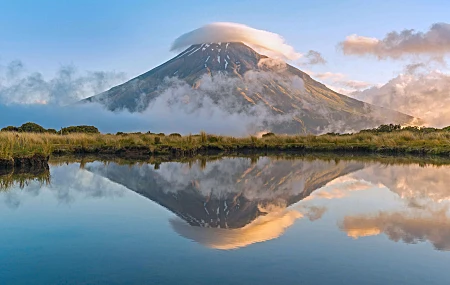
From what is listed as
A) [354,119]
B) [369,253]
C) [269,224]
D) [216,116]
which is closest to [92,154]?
[269,224]

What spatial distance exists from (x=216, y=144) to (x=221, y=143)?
21.1 inches

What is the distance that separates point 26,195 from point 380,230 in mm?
5419

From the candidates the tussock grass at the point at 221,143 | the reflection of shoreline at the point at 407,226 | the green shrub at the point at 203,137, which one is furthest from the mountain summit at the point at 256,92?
the reflection of shoreline at the point at 407,226

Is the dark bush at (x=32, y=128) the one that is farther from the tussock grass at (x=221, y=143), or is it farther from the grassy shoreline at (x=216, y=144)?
the grassy shoreline at (x=216, y=144)

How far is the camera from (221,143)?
2236 centimetres

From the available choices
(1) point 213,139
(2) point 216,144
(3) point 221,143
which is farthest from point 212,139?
(2) point 216,144

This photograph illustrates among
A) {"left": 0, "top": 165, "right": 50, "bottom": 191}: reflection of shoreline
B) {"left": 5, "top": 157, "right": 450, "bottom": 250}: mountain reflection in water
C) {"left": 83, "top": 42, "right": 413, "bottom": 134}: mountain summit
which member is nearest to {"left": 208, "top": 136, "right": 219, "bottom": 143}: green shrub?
{"left": 5, "top": 157, "right": 450, "bottom": 250}: mountain reflection in water

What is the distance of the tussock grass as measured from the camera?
17422 mm

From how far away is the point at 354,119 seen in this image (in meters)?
79.8

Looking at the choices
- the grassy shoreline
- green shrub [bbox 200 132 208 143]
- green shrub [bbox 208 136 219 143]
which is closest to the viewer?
the grassy shoreline

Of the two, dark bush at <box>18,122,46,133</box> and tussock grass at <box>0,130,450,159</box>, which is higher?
dark bush at <box>18,122,46,133</box>

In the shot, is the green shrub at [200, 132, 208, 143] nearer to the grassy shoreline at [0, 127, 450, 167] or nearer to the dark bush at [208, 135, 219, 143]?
the grassy shoreline at [0, 127, 450, 167]

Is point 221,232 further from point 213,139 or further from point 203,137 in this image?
point 213,139

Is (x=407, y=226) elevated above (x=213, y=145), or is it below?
below
